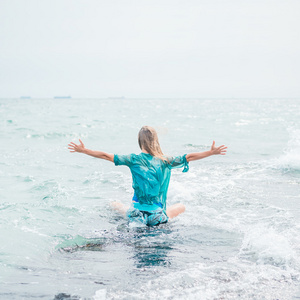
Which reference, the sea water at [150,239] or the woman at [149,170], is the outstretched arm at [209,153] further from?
the sea water at [150,239]

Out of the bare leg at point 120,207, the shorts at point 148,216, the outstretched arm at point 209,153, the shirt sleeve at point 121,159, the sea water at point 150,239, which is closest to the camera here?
the sea water at point 150,239

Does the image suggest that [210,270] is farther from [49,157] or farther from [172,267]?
[49,157]

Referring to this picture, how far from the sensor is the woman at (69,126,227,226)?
5.09m

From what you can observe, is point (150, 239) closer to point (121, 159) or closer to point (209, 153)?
point (121, 159)

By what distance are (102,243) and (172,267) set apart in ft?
3.94

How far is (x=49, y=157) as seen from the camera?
12.9 meters

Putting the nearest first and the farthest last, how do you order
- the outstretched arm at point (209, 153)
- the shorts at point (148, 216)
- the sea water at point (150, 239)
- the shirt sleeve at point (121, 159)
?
1. the sea water at point (150, 239)
2. the outstretched arm at point (209, 153)
3. the shirt sleeve at point (121, 159)
4. the shorts at point (148, 216)

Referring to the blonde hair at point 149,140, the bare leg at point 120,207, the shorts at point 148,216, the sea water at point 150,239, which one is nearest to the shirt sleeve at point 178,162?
the blonde hair at point 149,140

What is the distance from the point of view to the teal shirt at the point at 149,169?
5.12m

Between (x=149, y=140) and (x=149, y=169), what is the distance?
16.2 inches

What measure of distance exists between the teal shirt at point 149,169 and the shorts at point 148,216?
0.76 ft

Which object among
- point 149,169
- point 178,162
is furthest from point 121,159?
point 178,162

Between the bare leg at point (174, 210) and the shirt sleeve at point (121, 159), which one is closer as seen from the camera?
the shirt sleeve at point (121, 159)

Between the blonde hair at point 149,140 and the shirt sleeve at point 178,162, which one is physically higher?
the blonde hair at point 149,140
